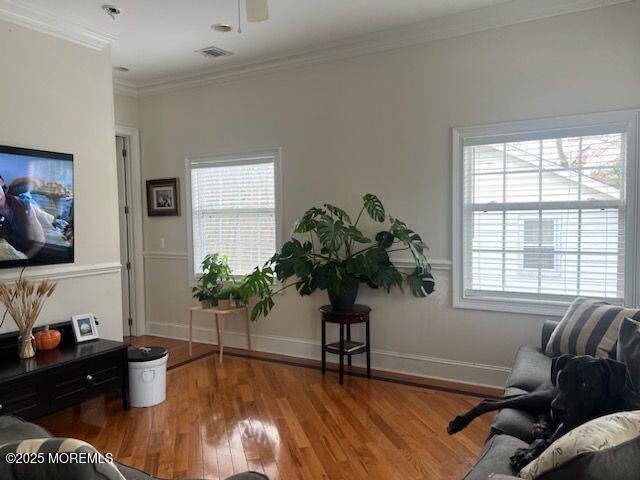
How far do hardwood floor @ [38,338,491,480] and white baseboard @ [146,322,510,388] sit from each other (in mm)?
306

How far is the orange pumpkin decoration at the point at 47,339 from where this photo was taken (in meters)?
3.32

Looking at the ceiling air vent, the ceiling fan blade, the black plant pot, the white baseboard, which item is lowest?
the white baseboard

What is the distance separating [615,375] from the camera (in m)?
1.64

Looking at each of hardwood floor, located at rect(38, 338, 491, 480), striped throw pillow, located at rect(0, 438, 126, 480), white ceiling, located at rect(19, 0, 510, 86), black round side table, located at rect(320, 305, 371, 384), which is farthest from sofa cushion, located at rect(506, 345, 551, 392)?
white ceiling, located at rect(19, 0, 510, 86)

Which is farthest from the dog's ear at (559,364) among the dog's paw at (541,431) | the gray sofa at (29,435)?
the gray sofa at (29,435)

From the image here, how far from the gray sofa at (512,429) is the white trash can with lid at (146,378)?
240 centimetres

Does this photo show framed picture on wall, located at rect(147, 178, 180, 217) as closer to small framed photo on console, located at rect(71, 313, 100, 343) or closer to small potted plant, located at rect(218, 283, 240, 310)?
small potted plant, located at rect(218, 283, 240, 310)

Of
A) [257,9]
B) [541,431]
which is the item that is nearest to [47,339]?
[257,9]

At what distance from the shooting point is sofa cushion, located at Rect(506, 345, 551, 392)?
2.41 meters

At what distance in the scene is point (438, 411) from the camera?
11.0 feet

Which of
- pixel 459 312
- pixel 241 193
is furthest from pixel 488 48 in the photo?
pixel 241 193

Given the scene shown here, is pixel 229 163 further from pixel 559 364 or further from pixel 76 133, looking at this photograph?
pixel 559 364

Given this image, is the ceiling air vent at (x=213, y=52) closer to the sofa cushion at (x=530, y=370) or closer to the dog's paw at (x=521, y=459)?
the sofa cushion at (x=530, y=370)

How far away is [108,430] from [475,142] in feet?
10.8
